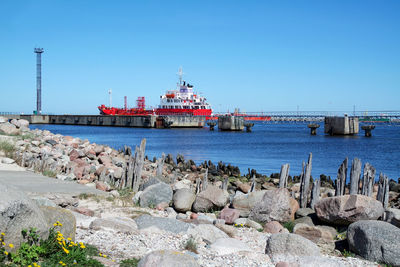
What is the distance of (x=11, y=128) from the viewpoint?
84.9 ft

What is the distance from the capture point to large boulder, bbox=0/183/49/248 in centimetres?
500

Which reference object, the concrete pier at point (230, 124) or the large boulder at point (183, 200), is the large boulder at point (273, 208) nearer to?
the large boulder at point (183, 200)

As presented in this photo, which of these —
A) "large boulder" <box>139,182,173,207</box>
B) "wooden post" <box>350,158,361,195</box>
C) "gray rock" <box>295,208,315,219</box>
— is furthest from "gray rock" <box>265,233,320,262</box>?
"wooden post" <box>350,158,361,195</box>

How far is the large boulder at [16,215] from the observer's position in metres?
5.00

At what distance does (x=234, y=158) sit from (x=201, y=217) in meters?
25.9

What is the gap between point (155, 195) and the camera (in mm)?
11461

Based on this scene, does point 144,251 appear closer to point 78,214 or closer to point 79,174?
point 78,214

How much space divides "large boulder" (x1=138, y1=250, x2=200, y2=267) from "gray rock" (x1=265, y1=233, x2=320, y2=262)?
2314 millimetres

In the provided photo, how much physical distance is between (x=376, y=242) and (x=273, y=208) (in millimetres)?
3009

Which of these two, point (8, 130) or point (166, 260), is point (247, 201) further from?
point (8, 130)

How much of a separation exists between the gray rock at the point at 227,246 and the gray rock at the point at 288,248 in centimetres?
38

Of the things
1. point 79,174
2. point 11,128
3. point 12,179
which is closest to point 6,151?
point 79,174

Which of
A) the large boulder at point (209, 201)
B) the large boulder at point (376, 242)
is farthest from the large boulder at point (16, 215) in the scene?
the large boulder at point (209, 201)

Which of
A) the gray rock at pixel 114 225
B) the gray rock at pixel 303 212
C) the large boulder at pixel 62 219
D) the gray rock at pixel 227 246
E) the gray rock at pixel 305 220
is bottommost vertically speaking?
the gray rock at pixel 305 220
